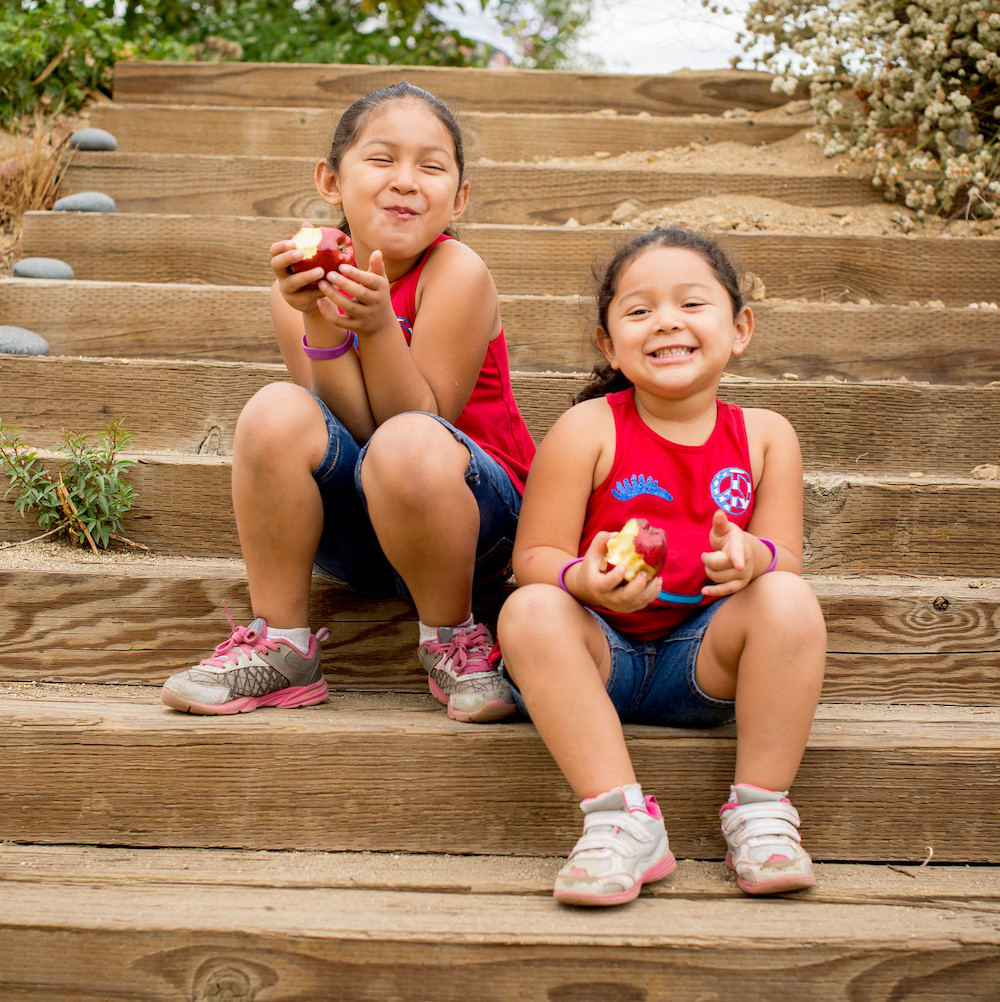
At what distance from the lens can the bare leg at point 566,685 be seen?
1357 millimetres

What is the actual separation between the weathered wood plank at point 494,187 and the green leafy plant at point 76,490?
1529 millimetres

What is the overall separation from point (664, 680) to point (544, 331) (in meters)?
1.33

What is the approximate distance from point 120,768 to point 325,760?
31cm

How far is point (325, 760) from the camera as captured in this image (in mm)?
1506

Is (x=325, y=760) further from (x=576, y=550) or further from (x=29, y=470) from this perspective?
(x=29, y=470)

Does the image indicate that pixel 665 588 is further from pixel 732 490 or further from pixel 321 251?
pixel 321 251

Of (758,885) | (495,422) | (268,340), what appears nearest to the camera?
(758,885)

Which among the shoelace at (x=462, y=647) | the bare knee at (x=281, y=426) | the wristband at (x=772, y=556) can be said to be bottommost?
the shoelace at (x=462, y=647)

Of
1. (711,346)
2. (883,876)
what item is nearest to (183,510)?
(711,346)

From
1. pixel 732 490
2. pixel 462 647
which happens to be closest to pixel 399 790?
pixel 462 647

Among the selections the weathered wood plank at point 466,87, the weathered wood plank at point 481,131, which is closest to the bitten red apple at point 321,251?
the weathered wood plank at point 481,131

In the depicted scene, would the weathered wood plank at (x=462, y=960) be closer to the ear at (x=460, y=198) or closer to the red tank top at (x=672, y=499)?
the red tank top at (x=672, y=499)

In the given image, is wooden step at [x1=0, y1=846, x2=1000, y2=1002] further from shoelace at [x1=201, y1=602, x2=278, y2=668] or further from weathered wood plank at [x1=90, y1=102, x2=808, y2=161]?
weathered wood plank at [x1=90, y1=102, x2=808, y2=161]

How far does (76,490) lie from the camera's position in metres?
2.02
